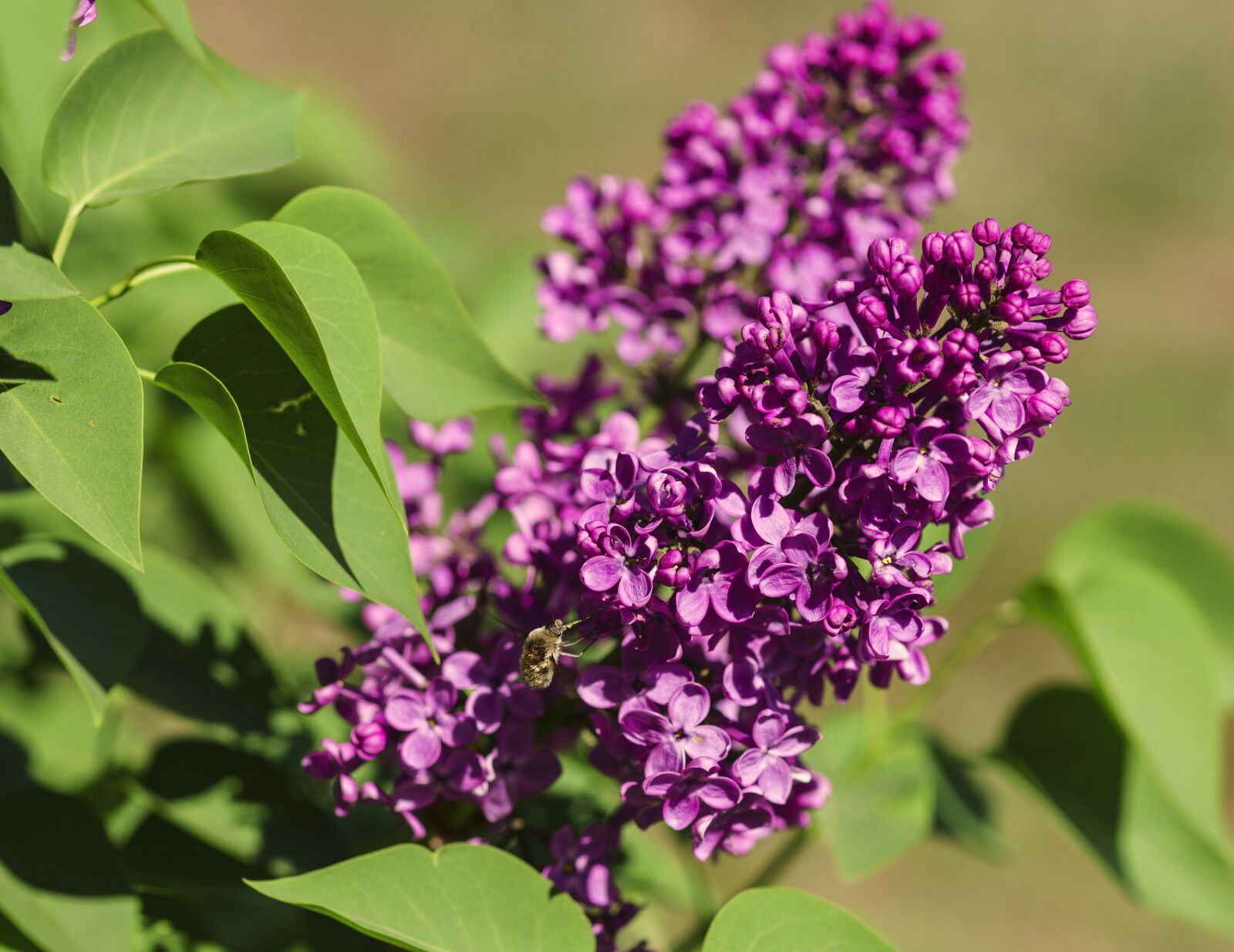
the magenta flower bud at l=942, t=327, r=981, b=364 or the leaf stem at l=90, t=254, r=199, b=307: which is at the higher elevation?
the leaf stem at l=90, t=254, r=199, b=307

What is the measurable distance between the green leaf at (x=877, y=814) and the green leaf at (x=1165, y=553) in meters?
0.55

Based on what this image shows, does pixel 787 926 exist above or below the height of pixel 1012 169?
below

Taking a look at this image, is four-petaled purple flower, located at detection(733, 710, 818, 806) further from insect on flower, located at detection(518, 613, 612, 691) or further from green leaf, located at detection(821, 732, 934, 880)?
green leaf, located at detection(821, 732, 934, 880)

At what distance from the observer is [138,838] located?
1675 mm

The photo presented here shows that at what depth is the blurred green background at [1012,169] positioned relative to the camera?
5.74 metres

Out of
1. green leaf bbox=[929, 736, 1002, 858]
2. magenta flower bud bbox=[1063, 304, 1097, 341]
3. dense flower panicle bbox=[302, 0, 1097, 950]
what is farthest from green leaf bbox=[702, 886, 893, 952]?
green leaf bbox=[929, 736, 1002, 858]

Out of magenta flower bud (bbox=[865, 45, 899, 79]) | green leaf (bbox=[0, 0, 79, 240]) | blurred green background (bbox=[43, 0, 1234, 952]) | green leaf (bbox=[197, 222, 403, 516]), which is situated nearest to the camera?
green leaf (bbox=[197, 222, 403, 516])

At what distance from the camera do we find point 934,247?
4.00 ft

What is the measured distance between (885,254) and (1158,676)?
42.0 inches

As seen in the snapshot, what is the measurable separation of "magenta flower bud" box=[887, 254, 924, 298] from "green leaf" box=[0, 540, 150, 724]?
3.15ft

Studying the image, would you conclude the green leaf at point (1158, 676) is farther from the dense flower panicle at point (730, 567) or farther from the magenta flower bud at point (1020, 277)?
the magenta flower bud at point (1020, 277)

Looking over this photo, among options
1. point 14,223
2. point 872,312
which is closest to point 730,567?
point 872,312

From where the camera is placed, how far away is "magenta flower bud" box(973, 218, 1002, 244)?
120cm

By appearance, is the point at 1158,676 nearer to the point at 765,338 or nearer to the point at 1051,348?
the point at 1051,348
